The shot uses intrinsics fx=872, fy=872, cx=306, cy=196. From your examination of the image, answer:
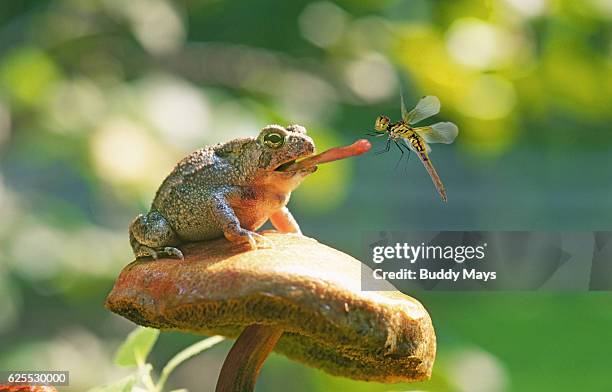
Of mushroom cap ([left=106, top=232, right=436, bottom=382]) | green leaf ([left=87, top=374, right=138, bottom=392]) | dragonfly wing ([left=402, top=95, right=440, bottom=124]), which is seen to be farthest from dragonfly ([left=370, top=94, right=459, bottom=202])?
green leaf ([left=87, top=374, right=138, bottom=392])

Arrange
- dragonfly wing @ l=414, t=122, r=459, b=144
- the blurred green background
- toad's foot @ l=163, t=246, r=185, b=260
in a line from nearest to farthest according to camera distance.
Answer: toad's foot @ l=163, t=246, r=185, b=260
dragonfly wing @ l=414, t=122, r=459, b=144
the blurred green background

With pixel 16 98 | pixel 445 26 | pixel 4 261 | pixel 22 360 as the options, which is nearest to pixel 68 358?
pixel 22 360

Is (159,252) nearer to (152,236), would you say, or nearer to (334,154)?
(152,236)

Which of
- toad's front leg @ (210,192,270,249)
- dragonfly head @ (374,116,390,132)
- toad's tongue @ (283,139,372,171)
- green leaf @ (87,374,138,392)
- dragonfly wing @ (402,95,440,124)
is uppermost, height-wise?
dragonfly wing @ (402,95,440,124)

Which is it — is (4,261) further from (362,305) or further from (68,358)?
(362,305)

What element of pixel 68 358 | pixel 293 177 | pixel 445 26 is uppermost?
pixel 445 26

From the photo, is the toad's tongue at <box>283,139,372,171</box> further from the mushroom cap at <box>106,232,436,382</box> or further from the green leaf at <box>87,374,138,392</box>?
the green leaf at <box>87,374,138,392</box>

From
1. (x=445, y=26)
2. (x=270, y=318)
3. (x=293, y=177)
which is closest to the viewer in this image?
(x=270, y=318)
